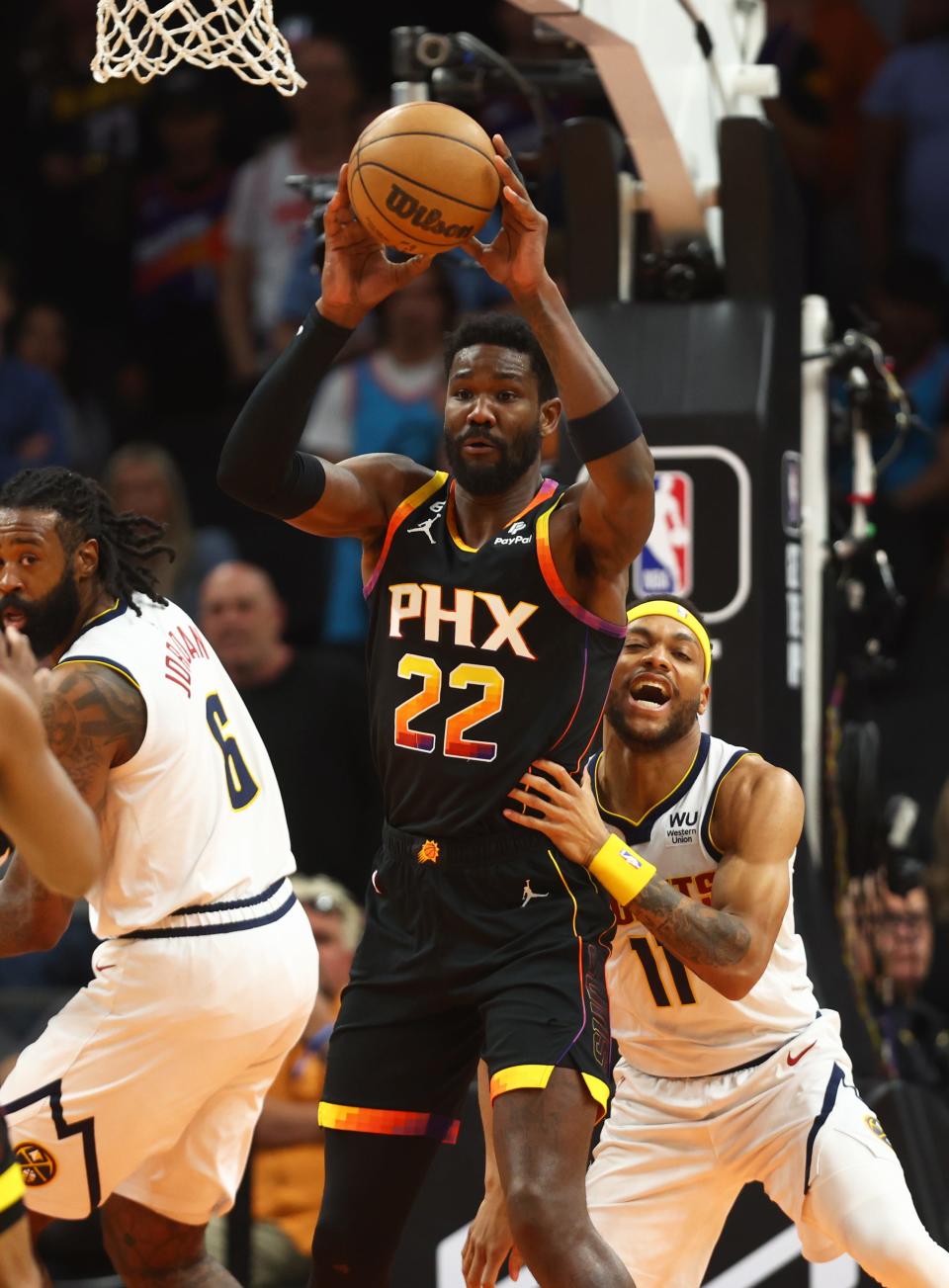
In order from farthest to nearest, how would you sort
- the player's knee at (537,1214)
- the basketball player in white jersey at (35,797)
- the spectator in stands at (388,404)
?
the spectator in stands at (388,404) → the player's knee at (537,1214) → the basketball player in white jersey at (35,797)

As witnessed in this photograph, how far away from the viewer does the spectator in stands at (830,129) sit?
11.2 metres

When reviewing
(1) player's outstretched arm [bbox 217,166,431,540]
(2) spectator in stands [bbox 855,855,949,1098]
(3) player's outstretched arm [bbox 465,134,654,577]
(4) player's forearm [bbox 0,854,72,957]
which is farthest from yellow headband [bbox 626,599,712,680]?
(2) spectator in stands [bbox 855,855,949,1098]

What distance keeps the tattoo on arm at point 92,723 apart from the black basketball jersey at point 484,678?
1.94 ft

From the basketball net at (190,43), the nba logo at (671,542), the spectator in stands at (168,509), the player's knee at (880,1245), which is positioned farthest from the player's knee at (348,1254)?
the spectator in stands at (168,509)

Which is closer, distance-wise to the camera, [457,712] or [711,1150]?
[457,712]

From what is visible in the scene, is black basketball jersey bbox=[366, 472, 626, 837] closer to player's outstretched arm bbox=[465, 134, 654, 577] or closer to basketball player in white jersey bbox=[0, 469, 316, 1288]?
player's outstretched arm bbox=[465, 134, 654, 577]

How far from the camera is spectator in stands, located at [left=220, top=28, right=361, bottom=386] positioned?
36.4ft

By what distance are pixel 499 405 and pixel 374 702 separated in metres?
0.77

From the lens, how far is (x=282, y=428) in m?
5.00

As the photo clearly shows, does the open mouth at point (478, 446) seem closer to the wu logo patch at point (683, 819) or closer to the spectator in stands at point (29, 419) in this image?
the wu logo patch at point (683, 819)

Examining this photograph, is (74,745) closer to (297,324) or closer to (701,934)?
(701,934)

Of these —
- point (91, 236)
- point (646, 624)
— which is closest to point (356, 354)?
point (91, 236)

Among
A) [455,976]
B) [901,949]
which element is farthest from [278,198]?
[455,976]

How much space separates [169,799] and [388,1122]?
2.96 ft
